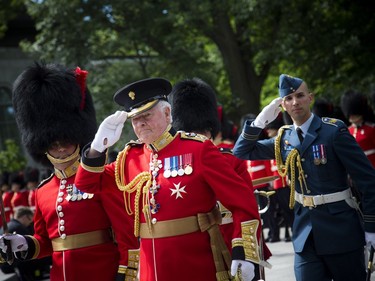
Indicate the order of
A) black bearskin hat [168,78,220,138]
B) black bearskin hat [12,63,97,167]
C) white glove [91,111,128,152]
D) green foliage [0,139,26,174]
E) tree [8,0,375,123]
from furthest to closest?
1. green foliage [0,139,26,174]
2. tree [8,0,375,123]
3. black bearskin hat [168,78,220,138]
4. black bearskin hat [12,63,97,167]
5. white glove [91,111,128,152]

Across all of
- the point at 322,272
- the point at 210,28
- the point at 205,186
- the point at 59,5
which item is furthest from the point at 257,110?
the point at 205,186

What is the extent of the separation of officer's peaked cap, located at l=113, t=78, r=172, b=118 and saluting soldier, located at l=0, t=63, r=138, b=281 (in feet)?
2.52

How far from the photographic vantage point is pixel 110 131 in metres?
4.30

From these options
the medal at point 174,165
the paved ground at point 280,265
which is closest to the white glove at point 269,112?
the medal at point 174,165

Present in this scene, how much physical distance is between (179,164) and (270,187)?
950 centimetres

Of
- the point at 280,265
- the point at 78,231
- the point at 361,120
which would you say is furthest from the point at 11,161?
the point at 78,231

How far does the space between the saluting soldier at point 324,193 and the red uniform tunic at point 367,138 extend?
4661 millimetres

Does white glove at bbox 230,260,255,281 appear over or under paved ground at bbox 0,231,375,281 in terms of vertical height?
over

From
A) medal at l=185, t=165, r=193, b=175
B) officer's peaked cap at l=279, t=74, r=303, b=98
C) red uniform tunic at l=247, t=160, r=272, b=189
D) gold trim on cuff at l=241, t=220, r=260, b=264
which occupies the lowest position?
gold trim on cuff at l=241, t=220, r=260, b=264

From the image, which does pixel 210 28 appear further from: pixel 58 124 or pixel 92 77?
pixel 58 124

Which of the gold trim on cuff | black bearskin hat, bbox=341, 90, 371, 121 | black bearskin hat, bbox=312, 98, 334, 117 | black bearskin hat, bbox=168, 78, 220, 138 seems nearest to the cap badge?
the gold trim on cuff

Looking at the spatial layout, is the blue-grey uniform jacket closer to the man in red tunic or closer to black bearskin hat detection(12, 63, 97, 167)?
black bearskin hat detection(12, 63, 97, 167)

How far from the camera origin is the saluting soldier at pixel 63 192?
5105 millimetres

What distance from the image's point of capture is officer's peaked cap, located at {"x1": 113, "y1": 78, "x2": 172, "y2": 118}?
14.8ft
